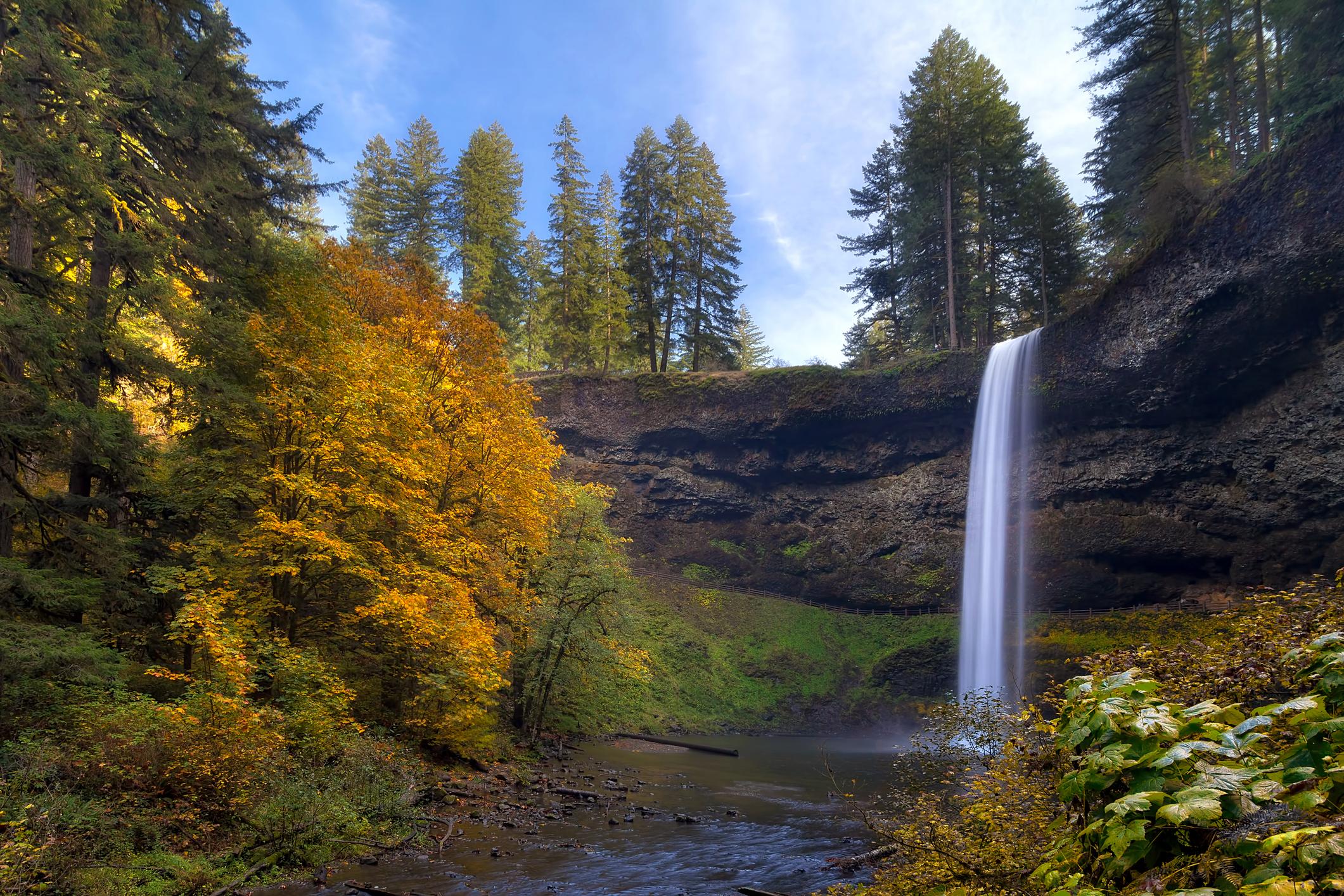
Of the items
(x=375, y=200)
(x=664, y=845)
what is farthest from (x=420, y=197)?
(x=664, y=845)

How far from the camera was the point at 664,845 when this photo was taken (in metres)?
10.6

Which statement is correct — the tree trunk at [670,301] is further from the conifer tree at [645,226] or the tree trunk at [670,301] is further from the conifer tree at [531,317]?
the conifer tree at [531,317]

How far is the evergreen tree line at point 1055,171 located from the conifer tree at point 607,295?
14.4 metres

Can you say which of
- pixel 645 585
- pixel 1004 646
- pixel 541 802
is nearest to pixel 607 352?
pixel 645 585

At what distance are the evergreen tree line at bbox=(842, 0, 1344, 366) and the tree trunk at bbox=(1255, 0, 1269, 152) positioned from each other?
8cm

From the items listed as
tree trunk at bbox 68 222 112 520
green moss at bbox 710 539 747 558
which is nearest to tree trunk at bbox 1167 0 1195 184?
green moss at bbox 710 539 747 558

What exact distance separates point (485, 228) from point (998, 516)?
31767 mm

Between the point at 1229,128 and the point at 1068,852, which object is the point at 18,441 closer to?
the point at 1068,852

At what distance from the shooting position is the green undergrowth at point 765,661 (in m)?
27.7

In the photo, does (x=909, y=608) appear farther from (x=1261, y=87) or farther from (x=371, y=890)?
(x=371, y=890)

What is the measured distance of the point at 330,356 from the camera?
460 inches

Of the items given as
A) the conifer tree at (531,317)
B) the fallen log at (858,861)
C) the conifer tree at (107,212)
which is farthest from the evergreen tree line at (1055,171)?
the conifer tree at (107,212)

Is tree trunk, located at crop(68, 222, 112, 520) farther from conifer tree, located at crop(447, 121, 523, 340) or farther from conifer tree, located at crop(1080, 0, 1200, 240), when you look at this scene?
conifer tree, located at crop(1080, 0, 1200, 240)

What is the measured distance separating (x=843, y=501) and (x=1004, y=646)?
37.5 feet
